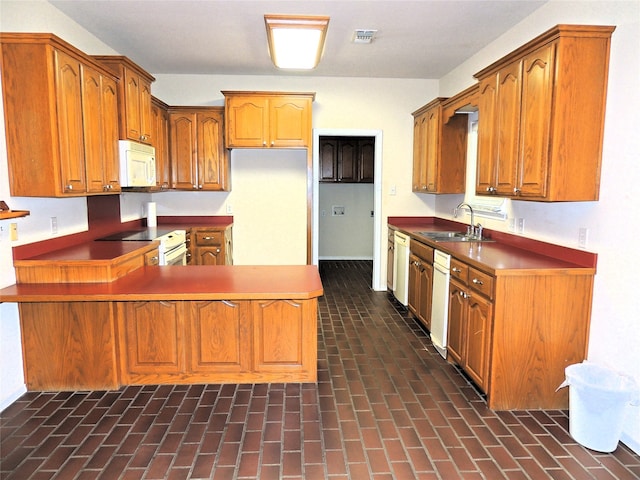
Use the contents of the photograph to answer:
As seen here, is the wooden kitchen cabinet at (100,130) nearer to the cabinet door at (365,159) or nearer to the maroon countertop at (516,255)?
the maroon countertop at (516,255)

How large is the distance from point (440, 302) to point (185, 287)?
82.9 inches

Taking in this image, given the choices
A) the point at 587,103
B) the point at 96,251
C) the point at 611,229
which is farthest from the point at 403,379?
the point at 96,251

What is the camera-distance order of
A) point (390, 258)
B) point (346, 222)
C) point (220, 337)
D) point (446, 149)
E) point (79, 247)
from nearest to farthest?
1. point (220, 337)
2. point (79, 247)
3. point (446, 149)
4. point (390, 258)
5. point (346, 222)

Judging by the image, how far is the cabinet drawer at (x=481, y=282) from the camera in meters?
2.78

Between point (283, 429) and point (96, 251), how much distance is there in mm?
1989

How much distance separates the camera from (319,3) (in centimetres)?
331

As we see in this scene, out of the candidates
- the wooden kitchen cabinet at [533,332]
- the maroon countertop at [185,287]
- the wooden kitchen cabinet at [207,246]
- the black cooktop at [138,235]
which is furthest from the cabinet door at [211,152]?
the wooden kitchen cabinet at [533,332]

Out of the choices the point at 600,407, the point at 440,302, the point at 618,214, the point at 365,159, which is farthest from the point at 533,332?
the point at 365,159

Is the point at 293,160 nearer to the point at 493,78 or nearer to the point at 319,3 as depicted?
the point at 319,3

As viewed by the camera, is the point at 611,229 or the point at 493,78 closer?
the point at 611,229

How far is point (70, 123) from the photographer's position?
2.99 metres

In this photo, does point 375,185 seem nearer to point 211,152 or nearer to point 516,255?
point 211,152

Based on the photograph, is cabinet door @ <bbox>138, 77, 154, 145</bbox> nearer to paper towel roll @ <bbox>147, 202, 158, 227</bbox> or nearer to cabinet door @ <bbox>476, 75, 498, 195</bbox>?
paper towel roll @ <bbox>147, 202, 158, 227</bbox>

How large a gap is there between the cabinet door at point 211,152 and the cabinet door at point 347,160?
264cm
